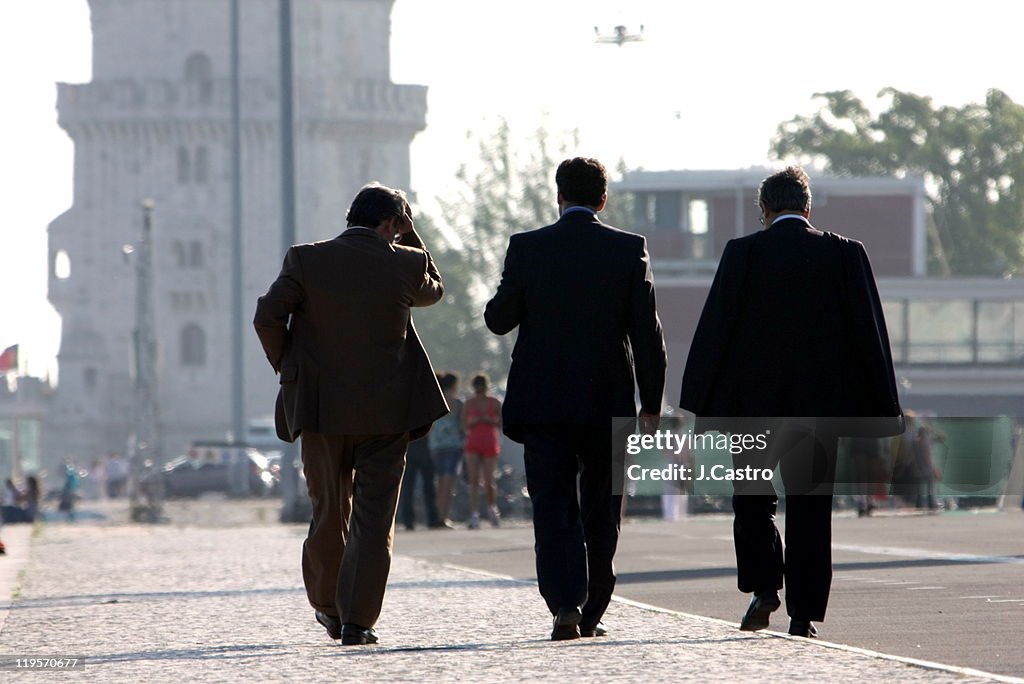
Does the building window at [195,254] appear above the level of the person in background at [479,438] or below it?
Answer: above

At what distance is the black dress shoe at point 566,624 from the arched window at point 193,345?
98076 mm

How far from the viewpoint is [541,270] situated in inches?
345

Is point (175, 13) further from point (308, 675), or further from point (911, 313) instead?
point (308, 675)

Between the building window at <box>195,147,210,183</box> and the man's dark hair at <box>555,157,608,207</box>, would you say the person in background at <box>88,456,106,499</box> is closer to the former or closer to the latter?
the building window at <box>195,147,210,183</box>

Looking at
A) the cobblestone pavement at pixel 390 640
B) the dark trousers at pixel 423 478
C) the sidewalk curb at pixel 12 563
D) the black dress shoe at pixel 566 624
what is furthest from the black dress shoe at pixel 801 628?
the dark trousers at pixel 423 478

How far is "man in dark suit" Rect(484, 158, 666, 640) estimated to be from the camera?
8633mm

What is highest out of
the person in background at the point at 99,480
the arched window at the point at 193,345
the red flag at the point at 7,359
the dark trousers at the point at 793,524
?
the arched window at the point at 193,345

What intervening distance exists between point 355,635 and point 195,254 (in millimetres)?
98186

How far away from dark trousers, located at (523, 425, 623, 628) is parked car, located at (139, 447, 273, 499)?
4690cm

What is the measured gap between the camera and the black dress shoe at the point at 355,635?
8.63 m

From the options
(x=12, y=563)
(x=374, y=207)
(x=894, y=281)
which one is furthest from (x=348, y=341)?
(x=894, y=281)

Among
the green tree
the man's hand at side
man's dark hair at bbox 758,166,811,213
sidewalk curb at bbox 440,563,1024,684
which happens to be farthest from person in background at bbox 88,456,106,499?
the man's hand at side

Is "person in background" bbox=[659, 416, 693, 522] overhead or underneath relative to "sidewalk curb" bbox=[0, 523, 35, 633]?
overhead

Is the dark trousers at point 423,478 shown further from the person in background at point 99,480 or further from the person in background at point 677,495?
the person in background at point 99,480
